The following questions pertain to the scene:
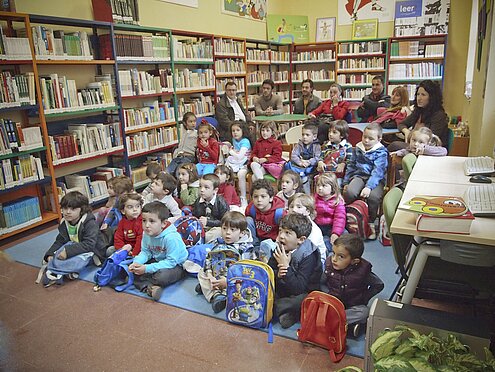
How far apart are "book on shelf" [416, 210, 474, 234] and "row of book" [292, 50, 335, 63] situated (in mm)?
7503

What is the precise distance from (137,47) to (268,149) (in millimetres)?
2107

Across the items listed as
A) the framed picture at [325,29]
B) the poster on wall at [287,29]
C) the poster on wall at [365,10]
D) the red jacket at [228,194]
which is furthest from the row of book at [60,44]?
the poster on wall at [365,10]

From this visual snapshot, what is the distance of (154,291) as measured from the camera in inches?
108

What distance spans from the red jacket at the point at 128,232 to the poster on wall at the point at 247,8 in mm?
5277

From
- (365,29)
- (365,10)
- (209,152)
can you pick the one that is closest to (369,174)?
(209,152)

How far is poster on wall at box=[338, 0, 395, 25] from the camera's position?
812 cm

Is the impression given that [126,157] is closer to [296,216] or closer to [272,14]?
[296,216]

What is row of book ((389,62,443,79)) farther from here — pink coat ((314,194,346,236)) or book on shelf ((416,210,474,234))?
book on shelf ((416,210,474,234))

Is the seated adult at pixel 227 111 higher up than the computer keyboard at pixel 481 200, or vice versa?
the seated adult at pixel 227 111

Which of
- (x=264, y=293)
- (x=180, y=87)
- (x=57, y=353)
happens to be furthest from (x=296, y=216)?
(x=180, y=87)

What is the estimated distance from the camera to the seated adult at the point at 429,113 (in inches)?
162

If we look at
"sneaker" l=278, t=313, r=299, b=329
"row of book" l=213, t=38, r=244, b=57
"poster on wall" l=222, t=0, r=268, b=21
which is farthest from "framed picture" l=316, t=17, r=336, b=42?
"sneaker" l=278, t=313, r=299, b=329

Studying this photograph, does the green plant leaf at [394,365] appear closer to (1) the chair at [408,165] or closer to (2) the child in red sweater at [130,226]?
(1) the chair at [408,165]

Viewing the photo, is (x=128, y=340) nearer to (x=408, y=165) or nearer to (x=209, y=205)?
(x=209, y=205)
